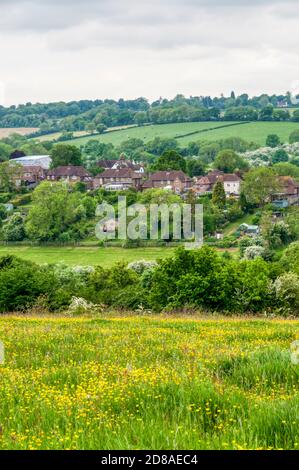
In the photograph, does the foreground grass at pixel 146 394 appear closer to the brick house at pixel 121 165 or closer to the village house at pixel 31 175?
the village house at pixel 31 175

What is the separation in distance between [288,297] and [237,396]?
2768 cm

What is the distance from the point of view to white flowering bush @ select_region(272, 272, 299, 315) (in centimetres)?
3516

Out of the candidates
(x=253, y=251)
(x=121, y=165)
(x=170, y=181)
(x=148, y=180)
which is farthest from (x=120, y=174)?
(x=253, y=251)

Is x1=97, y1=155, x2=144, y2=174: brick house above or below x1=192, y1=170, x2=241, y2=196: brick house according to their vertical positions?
above

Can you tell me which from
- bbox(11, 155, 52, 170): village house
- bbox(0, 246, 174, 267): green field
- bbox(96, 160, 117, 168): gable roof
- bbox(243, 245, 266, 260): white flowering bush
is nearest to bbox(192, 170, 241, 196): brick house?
bbox(96, 160, 117, 168): gable roof

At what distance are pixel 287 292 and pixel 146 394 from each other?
28102 millimetres

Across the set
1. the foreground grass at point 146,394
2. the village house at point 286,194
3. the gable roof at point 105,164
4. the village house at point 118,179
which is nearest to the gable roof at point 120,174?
the village house at point 118,179

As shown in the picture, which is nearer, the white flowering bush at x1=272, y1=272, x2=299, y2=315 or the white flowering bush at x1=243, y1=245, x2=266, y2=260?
the white flowering bush at x1=272, y1=272, x2=299, y2=315

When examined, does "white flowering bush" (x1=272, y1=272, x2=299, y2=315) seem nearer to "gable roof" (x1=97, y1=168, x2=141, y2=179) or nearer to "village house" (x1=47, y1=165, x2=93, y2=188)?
"gable roof" (x1=97, y1=168, x2=141, y2=179)

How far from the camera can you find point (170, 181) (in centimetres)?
12150

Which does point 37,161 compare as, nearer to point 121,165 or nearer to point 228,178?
point 121,165
